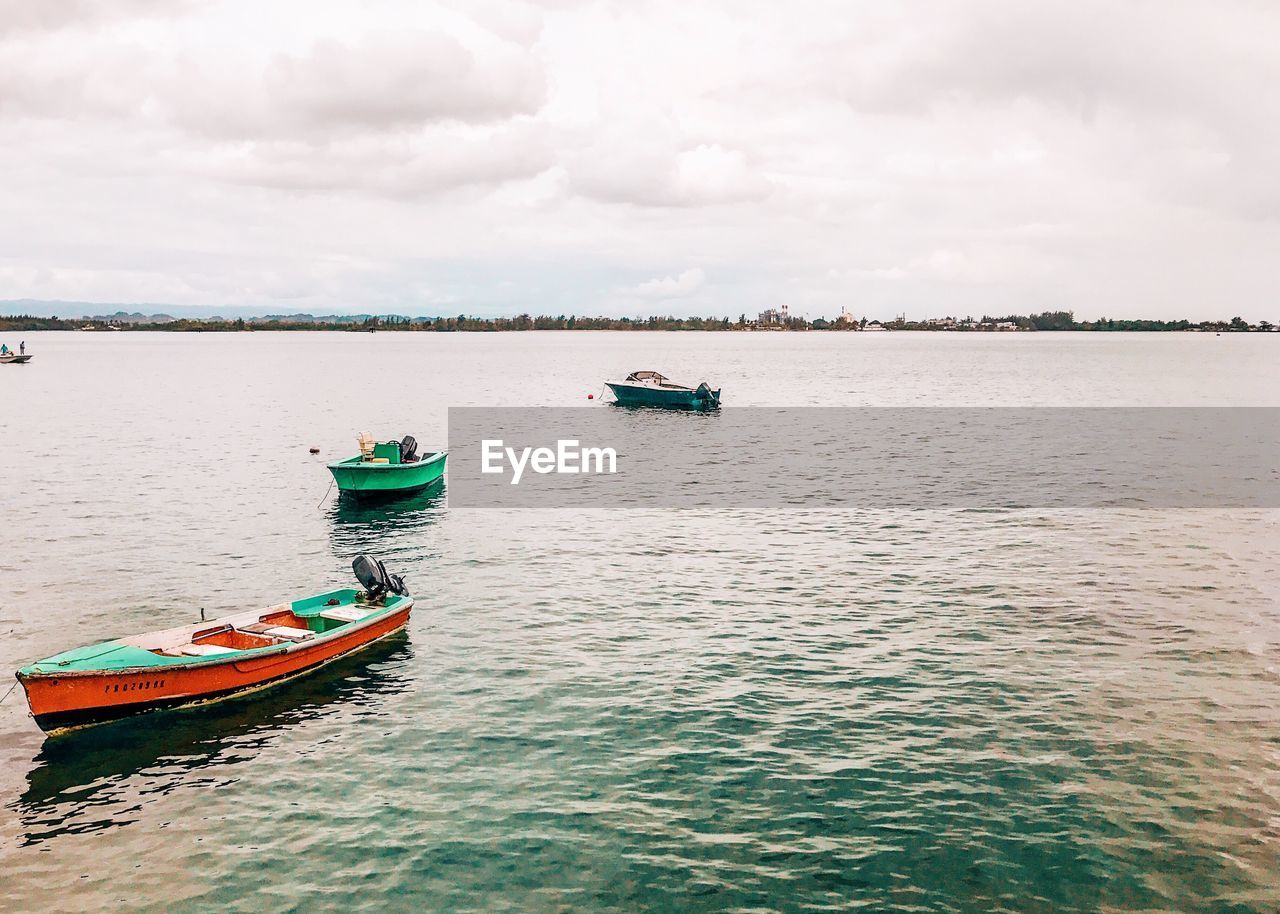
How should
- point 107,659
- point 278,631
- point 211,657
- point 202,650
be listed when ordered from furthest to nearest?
1. point 278,631
2. point 202,650
3. point 211,657
4. point 107,659

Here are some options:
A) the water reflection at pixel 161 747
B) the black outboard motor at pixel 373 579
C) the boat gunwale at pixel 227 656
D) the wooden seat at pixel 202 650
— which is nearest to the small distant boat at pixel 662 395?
the black outboard motor at pixel 373 579

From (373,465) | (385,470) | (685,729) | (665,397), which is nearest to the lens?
(685,729)

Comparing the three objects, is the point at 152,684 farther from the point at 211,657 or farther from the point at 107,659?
the point at 211,657

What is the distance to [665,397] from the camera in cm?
11350

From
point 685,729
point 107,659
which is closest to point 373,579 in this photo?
point 107,659

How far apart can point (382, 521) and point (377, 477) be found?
3.99 meters

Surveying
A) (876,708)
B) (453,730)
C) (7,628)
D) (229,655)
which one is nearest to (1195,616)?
(876,708)

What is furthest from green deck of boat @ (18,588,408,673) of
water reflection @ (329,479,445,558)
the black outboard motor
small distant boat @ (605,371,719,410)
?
small distant boat @ (605,371,719,410)

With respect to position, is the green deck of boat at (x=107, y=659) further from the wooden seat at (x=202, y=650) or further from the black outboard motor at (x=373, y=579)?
the black outboard motor at (x=373, y=579)

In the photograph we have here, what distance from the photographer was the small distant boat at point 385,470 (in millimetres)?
52906

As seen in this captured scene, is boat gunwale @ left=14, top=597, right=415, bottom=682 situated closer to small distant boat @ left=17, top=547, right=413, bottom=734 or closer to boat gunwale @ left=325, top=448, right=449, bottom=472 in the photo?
small distant boat @ left=17, top=547, right=413, bottom=734

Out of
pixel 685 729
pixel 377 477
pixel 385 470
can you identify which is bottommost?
pixel 685 729

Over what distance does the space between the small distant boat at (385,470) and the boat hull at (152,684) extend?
25.8 m

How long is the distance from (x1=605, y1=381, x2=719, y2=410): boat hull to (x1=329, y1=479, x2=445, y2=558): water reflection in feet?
184
